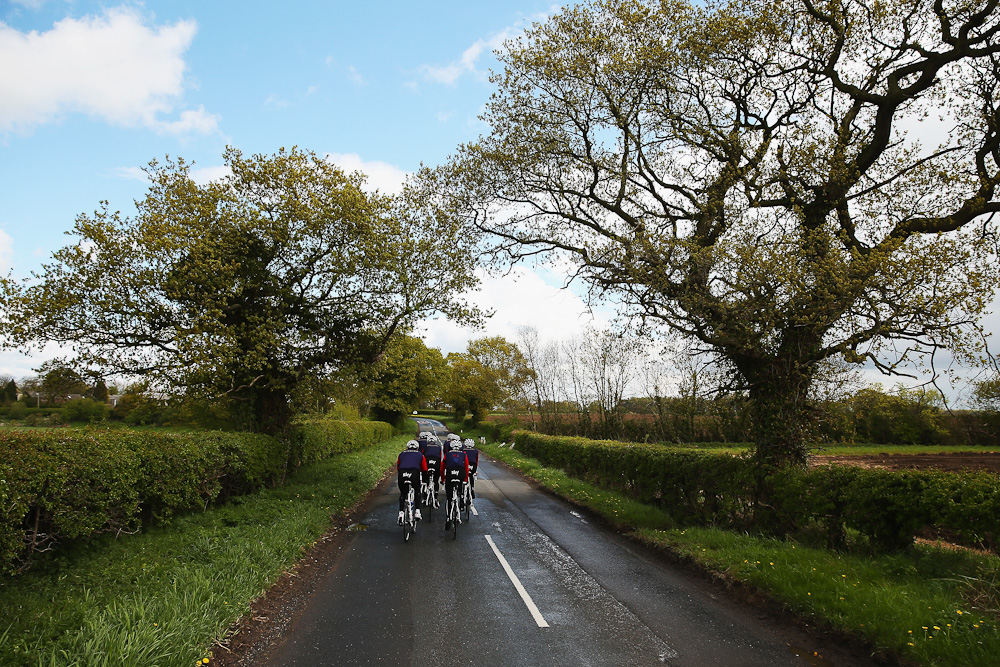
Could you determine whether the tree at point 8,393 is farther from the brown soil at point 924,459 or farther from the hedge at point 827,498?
the brown soil at point 924,459

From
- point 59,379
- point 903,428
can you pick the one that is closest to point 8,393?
point 59,379

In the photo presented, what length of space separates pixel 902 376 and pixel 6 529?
38.4ft

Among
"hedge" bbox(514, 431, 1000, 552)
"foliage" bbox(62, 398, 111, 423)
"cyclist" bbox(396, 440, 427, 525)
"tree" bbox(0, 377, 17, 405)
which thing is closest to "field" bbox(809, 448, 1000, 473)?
"hedge" bbox(514, 431, 1000, 552)

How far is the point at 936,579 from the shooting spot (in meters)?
5.87

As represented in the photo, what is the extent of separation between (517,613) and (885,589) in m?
3.92

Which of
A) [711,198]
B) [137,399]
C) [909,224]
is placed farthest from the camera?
[137,399]

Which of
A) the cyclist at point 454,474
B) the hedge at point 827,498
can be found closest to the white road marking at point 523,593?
the cyclist at point 454,474

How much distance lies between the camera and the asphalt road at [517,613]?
500cm

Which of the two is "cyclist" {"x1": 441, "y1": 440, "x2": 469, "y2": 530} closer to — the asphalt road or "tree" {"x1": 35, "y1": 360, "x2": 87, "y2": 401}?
the asphalt road

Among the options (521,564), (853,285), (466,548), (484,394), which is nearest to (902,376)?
(853,285)

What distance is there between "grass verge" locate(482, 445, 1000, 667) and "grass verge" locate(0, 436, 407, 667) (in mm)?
6051

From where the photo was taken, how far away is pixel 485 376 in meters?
56.2

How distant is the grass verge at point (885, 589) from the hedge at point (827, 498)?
0.35 meters

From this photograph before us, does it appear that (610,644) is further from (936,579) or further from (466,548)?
(466,548)
